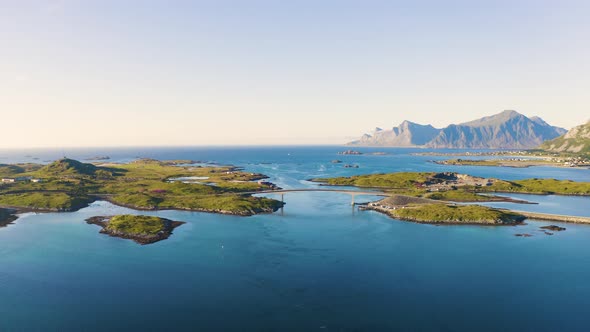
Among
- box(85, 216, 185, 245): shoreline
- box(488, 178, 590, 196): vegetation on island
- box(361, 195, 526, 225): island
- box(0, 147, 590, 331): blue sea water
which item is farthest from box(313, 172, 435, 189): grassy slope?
box(85, 216, 185, 245): shoreline

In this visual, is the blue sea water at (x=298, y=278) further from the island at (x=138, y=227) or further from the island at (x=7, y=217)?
the island at (x=7, y=217)

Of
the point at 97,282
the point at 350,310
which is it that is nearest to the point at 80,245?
the point at 97,282

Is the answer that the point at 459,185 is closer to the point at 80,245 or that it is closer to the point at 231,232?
the point at 231,232

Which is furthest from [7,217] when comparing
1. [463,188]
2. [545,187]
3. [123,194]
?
[545,187]

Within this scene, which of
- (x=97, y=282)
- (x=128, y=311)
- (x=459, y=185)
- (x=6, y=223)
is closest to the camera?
(x=128, y=311)

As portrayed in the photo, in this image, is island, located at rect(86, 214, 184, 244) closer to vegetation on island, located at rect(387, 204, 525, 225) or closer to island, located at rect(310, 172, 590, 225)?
island, located at rect(310, 172, 590, 225)

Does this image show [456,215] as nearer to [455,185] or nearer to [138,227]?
[455,185]
